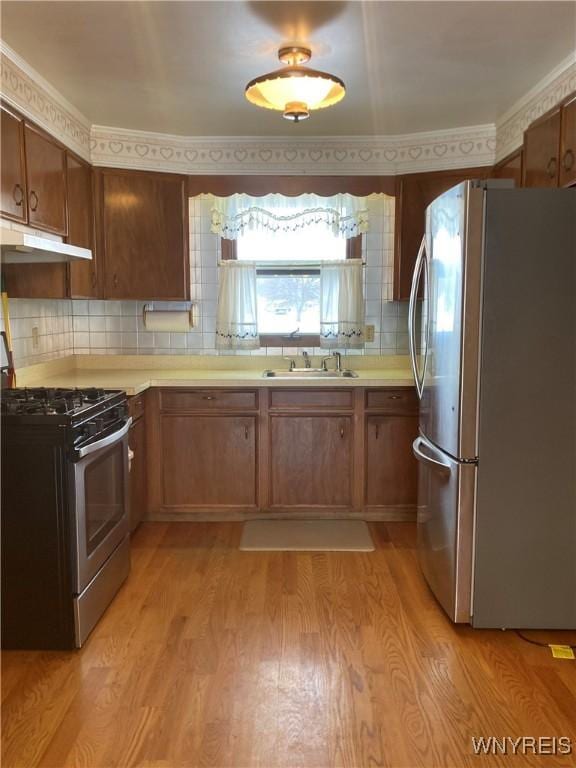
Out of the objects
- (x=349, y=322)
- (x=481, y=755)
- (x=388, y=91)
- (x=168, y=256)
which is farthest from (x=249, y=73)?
(x=481, y=755)

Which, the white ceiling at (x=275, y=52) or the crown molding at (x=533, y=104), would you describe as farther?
the crown molding at (x=533, y=104)

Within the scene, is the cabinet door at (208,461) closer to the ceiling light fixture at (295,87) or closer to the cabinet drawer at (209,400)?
the cabinet drawer at (209,400)

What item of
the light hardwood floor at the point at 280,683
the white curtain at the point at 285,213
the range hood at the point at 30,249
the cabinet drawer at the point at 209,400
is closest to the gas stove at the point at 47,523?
the light hardwood floor at the point at 280,683

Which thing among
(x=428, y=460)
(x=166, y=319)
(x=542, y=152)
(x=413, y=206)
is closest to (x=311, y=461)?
(x=428, y=460)

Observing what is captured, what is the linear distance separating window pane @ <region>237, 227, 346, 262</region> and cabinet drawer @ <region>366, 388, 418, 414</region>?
1056mm

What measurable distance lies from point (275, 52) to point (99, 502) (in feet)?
6.92

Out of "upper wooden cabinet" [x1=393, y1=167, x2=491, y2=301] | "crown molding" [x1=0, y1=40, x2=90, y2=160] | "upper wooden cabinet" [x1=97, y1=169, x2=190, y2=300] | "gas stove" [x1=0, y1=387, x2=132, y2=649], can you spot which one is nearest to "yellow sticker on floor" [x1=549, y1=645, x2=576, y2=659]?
"gas stove" [x1=0, y1=387, x2=132, y2=649]

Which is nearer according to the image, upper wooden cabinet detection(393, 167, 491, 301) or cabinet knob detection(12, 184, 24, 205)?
cabinet knob detection(12, 184, 24, 205)

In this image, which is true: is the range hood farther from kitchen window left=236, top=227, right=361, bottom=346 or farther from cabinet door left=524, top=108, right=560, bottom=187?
cabinet door left=524, top=108, right=560, bottom=187

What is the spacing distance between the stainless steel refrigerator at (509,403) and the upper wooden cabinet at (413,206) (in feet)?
4.43

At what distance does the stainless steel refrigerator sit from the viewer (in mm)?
2285

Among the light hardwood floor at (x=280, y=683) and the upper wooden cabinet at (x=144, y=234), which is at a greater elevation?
the upper wooden cabinet at (x=144, y=234)

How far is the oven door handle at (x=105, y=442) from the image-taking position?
2312 mm

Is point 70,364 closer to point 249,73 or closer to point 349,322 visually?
point 349,322
